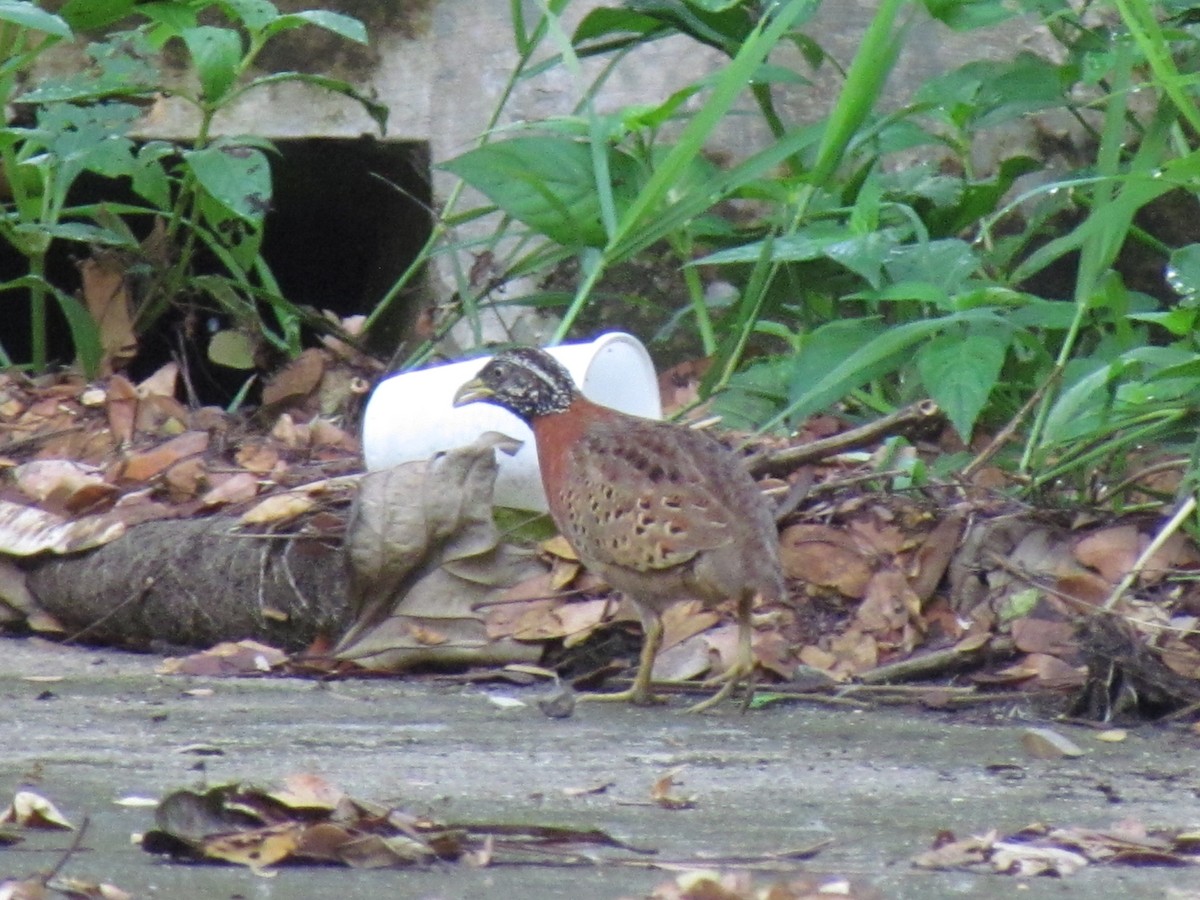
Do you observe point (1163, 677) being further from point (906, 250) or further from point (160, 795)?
point (160, 795)

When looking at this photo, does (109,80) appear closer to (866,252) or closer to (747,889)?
(866,252)

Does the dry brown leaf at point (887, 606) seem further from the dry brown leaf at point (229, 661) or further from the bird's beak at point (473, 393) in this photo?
the dry brown leaf at point (229, 661)

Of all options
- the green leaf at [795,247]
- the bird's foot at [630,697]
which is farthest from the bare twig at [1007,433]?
the bird's foot at [630,697]

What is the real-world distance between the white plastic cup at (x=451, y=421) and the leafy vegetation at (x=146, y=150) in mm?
728

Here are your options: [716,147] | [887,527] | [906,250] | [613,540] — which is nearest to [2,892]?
[613,540]

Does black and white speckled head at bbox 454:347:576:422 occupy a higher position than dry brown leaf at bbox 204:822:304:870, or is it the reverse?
black and white speckled head at bbox 454:347:576:422

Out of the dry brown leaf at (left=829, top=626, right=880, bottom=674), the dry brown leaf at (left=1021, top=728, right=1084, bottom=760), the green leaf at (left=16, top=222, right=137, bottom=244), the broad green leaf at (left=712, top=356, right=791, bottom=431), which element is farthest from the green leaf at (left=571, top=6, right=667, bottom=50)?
the dry brown leaf at (left=1021, top=728, right=1084, bottom=760)

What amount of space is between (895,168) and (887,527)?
1.89m

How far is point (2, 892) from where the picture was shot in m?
1.87

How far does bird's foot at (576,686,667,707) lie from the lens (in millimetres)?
3730

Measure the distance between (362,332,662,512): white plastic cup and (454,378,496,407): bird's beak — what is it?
0.08 m

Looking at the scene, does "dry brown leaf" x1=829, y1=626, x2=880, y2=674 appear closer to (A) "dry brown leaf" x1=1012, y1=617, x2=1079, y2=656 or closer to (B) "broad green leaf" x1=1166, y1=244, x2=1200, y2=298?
(A) "dry brown leaf" x1=1012, y1=617, x2=1079, y2=656

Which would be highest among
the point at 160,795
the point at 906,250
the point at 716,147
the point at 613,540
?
the point at 716,147

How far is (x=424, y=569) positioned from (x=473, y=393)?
20.6 inches
